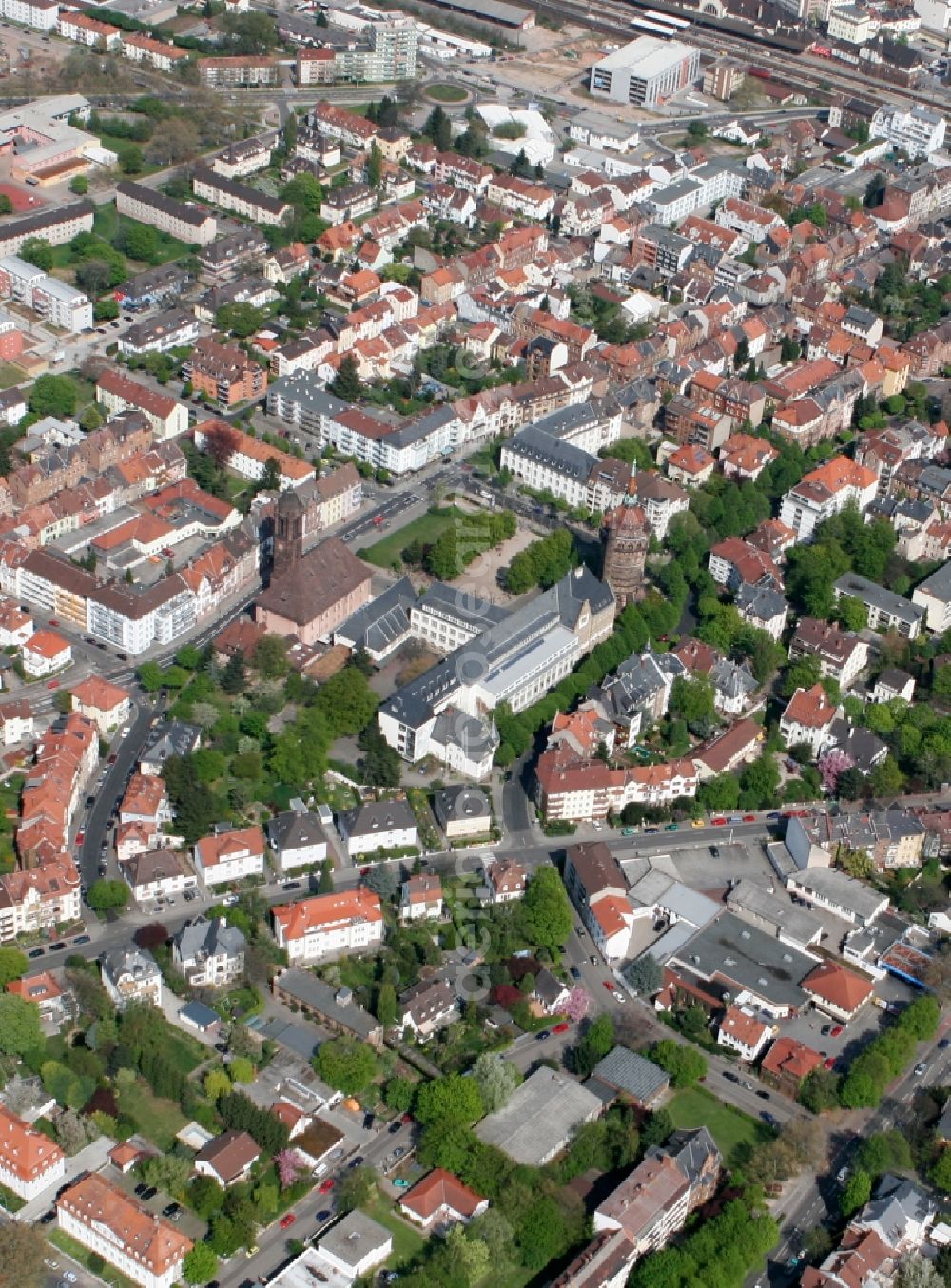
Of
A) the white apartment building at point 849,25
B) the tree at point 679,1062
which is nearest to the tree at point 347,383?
the tree at point 679,1062

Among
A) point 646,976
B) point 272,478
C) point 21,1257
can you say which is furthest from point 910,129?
point 21,1257

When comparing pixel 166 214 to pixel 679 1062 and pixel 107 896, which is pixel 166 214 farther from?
pixel 679 1062

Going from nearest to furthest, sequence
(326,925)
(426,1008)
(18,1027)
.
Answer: (18,1027), (426,1008), (326,925)

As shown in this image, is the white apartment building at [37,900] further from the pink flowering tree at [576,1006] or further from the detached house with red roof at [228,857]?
the pink flowering tree at [576,1006]

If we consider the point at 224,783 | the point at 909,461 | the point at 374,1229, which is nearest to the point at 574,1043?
the point at 374,1229

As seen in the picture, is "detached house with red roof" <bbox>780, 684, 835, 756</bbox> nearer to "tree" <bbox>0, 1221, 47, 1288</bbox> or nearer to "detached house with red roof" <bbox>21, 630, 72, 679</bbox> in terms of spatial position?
"detached house with red roof" <bbox>21, 630, 72, 679</bbox>

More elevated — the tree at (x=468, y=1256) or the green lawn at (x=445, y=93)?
the green lawn at (x=445, y=93)
